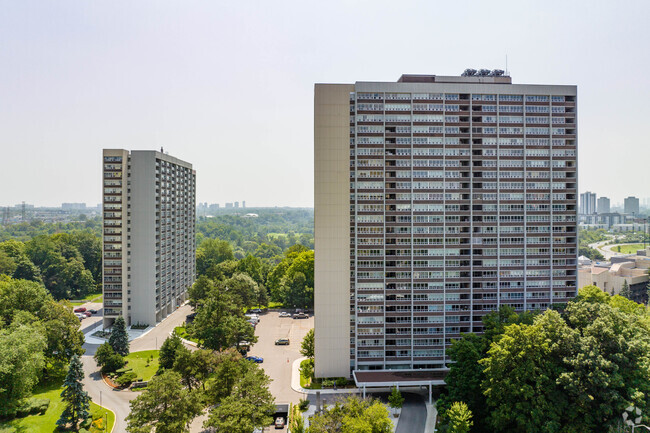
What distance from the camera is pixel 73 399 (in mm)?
42500

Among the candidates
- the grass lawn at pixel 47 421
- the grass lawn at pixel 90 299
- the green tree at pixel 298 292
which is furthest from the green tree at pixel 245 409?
the grass lawn at pixel 90 299

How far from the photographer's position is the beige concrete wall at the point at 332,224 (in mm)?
54375

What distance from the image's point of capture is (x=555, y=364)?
38.5 m

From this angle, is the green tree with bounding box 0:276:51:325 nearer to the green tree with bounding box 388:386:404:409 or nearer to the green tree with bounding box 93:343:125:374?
the green tree with bounding box 93:343:125:374

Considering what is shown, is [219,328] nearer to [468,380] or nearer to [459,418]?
[468,380]

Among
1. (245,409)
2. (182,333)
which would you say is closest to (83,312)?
(182,333)

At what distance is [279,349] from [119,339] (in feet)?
85.7

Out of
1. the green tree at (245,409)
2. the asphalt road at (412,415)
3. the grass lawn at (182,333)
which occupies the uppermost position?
the green tree at (245,409)

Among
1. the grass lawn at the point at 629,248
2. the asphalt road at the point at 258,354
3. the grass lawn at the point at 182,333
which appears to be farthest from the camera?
the grass lawn at the point at 629,248

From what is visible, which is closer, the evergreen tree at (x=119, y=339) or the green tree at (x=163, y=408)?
the green tree at (x=163, y=408)

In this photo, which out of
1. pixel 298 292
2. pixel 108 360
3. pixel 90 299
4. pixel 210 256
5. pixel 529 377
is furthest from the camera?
pixel 210 256

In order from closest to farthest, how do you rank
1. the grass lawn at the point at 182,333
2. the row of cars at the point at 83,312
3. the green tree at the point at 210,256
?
the grass lawn at the point at 182,333, the row of cars at the point at 83,312, the green tree at the point at 210,256

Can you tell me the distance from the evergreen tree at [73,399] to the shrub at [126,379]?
10.1 m

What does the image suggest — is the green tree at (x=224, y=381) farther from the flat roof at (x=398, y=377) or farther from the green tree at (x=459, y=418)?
the green tree at (x=459, y=418)
